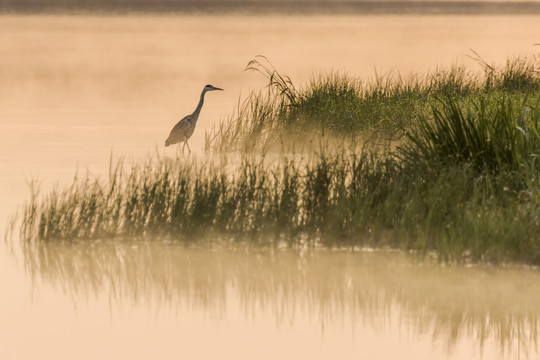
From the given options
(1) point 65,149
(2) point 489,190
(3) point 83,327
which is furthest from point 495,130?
(1) point 65,149

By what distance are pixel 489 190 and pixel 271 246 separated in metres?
1.78

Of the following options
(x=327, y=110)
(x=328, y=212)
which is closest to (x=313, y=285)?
(x=328, y=212)

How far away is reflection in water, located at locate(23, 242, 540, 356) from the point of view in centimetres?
642

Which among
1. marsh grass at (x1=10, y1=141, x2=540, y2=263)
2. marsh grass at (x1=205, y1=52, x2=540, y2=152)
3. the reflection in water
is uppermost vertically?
marsh grass at (x1=205, y1=52, x2=540, y2=152)

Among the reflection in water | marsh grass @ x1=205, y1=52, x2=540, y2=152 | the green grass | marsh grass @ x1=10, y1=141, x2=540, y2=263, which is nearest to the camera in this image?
the reflection in water

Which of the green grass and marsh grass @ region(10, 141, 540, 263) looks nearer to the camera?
the green grass

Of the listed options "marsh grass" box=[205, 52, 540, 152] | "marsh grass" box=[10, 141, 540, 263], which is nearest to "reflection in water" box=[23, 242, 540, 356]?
"marsh grass" box=[10, 141, 540, 263]

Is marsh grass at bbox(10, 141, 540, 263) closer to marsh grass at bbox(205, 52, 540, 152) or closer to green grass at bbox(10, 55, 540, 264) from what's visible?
green grass at bbox(10, 55, 540, 264)

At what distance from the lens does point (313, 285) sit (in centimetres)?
724

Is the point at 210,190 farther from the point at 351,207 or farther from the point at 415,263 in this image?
the point at 415,263

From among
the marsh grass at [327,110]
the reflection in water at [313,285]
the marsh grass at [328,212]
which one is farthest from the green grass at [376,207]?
the marsh grass at [327,110]

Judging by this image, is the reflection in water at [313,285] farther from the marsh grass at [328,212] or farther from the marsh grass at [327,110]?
the marsh grass at [327,110]

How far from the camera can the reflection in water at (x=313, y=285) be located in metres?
6.42

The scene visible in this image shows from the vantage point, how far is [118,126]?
67.0ft
